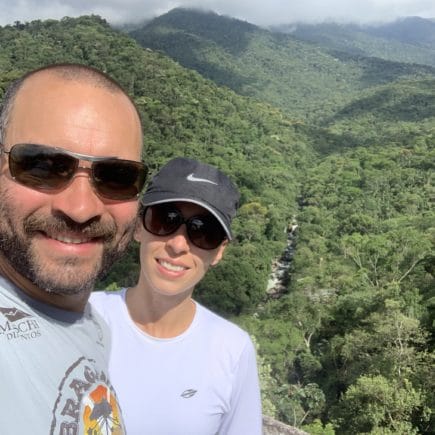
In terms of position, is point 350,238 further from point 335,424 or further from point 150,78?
point 150,78

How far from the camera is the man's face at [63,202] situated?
1.66 m

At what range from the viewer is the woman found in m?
2.38

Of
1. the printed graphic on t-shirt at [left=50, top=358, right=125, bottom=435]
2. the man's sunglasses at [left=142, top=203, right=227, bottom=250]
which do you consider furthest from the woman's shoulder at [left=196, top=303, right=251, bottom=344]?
the printed graphic on t-shirt at [left=50, top=358, right=125, bottom=435]

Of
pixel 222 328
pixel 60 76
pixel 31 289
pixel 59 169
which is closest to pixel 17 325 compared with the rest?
pixel 31 289

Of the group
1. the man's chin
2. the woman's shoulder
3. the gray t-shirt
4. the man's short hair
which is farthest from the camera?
the woman's shoulder

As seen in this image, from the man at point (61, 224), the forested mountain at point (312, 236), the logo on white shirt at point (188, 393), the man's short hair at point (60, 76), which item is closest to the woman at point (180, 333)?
the logo on white shirt at point (188, 393)

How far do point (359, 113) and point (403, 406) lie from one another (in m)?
138

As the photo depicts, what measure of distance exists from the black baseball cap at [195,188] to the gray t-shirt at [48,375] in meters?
0.86

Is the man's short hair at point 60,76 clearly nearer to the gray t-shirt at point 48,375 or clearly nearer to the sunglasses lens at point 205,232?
the gray t-shirt at point 48,375

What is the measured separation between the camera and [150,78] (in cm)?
7312

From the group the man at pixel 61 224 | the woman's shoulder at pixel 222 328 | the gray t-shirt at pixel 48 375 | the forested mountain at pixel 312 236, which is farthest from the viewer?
the forested mountain at pixel 312 236

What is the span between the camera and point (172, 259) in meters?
2.58

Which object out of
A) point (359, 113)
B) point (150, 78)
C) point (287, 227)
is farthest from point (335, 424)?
point (359, 113)

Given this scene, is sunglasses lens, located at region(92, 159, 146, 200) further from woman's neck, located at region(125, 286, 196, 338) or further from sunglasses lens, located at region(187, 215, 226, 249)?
woman's neck, located at region(125, 286, 196, 338)
